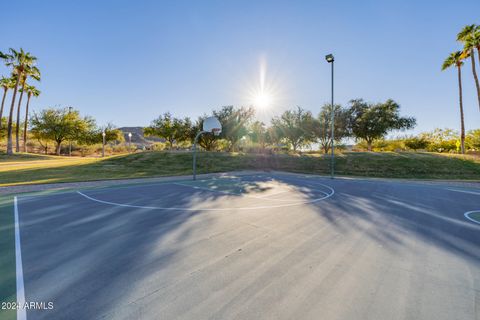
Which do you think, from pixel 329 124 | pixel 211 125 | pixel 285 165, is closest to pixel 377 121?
pixel 329 124

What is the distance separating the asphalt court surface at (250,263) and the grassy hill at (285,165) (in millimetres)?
12697

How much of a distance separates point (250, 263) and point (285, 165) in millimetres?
21084

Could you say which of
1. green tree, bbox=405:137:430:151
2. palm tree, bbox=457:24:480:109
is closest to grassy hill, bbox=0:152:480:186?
palm tree, bbox=457:24:480:109

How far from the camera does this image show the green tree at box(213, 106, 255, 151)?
111 ft

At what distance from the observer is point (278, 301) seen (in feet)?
8.76

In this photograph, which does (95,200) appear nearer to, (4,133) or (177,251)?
(177,251)

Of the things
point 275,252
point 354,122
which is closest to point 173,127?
point 354,122

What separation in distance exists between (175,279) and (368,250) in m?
3.69

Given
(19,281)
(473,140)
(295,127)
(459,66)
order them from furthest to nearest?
(473,140), (295,127), (459,66), (19,281)

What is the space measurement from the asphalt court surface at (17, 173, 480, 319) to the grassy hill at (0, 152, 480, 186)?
12697 millimetres

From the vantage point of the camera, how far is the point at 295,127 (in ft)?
110

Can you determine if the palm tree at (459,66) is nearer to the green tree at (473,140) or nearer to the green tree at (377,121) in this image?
the green tree at (377,121)

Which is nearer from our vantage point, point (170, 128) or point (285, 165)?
point (285, 165)

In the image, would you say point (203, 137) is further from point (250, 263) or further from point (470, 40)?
point (470, 40)
